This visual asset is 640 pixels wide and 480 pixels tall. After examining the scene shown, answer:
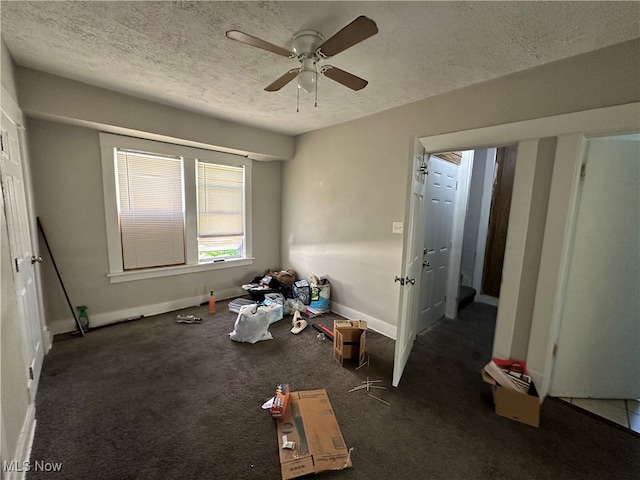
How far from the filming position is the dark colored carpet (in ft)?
5.07

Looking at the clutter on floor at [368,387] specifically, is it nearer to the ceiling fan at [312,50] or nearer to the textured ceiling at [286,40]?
the ceiling fan at [312,50]

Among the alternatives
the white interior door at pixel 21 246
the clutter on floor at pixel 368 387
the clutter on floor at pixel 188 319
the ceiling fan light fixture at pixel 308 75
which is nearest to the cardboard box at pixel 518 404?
the clutter on floor at pixel 368 387

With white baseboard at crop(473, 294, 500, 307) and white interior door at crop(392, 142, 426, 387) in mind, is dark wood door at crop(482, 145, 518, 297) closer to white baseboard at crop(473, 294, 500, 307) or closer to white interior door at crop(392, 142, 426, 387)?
white baseboard at crop(473, 294, 500, 307)

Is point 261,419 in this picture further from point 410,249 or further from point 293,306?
point 293,306

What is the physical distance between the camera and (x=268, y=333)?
3.04 meters

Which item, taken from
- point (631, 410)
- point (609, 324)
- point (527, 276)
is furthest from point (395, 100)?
point (631, 410)

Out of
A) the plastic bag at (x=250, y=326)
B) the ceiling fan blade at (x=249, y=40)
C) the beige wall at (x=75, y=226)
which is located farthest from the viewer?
the plastic bag at (x=250, y=326)

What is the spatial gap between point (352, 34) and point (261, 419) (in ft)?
8.01

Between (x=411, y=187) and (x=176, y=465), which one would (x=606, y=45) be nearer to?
(x=411, y=187)

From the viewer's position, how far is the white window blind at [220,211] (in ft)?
12.5

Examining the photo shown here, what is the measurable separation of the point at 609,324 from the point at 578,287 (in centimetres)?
36

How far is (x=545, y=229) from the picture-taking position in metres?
2.01

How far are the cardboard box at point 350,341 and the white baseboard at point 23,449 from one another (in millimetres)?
2119

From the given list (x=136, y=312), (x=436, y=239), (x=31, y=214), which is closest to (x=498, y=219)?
(x=436, y=239)
